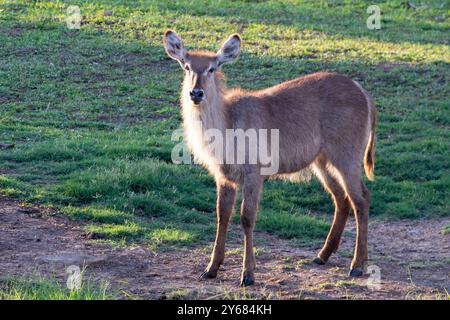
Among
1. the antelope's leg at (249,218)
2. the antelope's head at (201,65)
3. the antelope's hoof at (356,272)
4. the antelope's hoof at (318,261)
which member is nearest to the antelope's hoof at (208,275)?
the antelope's leg at (249,218)

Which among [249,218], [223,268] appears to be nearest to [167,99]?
[223,268]

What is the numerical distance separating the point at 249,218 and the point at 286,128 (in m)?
0.91

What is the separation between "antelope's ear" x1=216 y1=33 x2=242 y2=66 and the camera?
7.16 metres

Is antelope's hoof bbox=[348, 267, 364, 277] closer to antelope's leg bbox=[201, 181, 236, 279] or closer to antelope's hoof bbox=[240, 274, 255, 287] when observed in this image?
antelope's hoof bbox=[240, 274, 255, 287]

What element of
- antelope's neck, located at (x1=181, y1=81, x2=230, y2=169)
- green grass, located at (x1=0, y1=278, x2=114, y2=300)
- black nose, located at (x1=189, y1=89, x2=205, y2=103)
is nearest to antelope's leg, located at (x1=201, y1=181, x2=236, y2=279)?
antelope's neck, located at (x1=181, y1=81, x2=230, y2=169)

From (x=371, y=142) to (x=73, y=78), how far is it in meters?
6.26

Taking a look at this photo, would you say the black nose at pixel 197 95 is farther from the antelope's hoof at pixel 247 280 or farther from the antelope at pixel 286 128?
the antelope's hoof at pixel 247 280

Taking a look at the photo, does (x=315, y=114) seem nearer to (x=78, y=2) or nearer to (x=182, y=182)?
(x=182, y=182)

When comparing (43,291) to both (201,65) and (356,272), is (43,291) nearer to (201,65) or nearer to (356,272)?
(201,65)

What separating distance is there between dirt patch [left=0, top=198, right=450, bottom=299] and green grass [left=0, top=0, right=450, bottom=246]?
34cm

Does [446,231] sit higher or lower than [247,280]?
lower

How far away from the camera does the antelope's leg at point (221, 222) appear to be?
678cm

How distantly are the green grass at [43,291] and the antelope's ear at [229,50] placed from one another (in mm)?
2106

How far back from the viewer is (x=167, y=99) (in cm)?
1223
